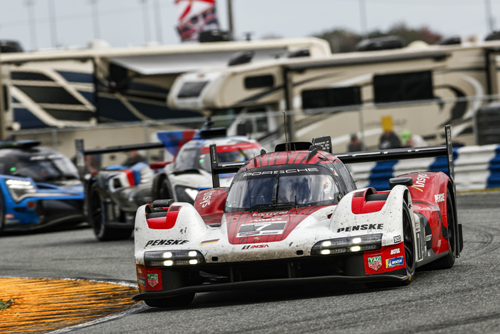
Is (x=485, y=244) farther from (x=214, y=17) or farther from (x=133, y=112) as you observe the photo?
(x=214, y=17)

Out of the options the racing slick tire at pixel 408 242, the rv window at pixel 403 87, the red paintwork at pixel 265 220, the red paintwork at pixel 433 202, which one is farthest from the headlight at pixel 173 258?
the rv window at pixel 403 87

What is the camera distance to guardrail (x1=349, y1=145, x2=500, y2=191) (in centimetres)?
1891

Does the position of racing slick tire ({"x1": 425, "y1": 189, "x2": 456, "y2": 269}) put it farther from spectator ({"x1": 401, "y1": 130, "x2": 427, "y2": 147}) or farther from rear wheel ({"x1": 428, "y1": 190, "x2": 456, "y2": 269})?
spectator ({"x1": 401, "y1": 130, "x2": 427, "y2": 147})

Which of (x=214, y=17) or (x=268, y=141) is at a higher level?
(x=214, y=17)

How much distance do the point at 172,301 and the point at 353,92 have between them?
16339 mm

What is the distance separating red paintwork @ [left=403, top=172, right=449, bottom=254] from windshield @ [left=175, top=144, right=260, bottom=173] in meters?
5.22

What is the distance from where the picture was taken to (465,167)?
1928cm

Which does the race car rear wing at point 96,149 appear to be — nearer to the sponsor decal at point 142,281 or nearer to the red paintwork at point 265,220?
the red paintwork at point 265,220

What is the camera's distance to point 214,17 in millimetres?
38500

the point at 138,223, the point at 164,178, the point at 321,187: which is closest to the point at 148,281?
the point at 138,223

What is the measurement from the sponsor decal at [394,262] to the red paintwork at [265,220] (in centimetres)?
83

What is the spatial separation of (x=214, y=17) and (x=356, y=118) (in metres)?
16.7

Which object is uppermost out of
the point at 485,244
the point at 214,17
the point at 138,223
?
the point at 214,17

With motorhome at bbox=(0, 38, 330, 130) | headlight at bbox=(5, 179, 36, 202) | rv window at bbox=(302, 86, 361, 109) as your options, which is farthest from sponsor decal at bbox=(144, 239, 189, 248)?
rv window at bbox=(302, 86, 361, 109)
